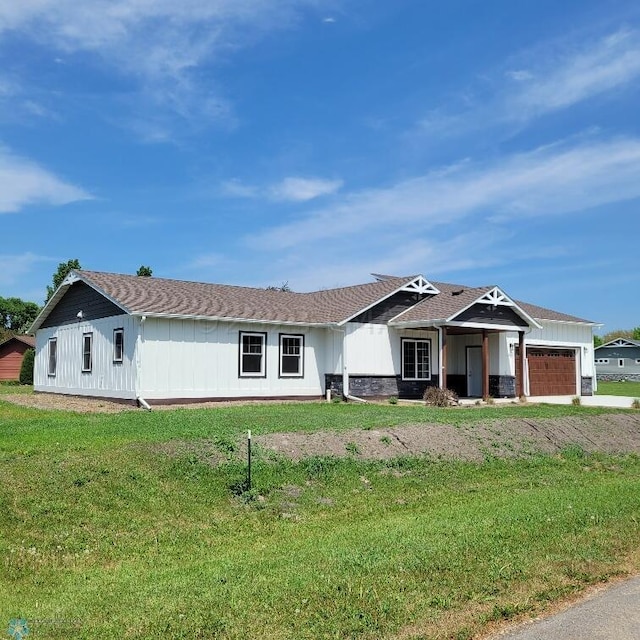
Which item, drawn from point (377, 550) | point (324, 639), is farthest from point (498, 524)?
point (324, 639)

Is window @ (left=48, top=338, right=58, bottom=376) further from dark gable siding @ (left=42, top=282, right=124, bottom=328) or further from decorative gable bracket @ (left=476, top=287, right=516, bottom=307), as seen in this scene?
decorative gable bracket @ (left=476, top=287, right=516, bottom=307)

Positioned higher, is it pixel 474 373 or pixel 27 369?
pixel 27 369

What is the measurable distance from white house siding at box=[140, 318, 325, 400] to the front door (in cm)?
801

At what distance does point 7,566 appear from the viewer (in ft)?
22.2

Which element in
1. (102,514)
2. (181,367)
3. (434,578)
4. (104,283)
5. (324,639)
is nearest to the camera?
(324,639)

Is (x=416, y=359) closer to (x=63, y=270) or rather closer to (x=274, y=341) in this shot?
(x=274, y=341)

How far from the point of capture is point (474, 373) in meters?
28.2

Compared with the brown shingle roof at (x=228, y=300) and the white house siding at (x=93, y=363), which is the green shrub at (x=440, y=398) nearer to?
the brown shingle roof at (x=228, y=300)

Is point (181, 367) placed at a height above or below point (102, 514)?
above

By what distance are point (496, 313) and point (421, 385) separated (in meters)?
4.02

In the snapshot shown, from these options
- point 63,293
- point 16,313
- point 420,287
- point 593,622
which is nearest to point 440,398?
point 420,287

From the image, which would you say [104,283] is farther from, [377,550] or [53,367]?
[377,550]

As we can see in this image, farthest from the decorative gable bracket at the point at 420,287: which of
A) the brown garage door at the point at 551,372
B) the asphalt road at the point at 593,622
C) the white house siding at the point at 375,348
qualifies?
the asphalt road at the point at 593,622

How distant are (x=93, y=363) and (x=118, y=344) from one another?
2159 millimetres
